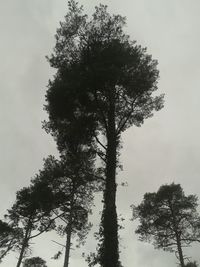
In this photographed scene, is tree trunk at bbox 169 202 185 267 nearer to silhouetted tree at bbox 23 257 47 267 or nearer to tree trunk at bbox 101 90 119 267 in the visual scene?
tree trunk at bbox 101 90 119 267

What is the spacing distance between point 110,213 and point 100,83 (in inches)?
245

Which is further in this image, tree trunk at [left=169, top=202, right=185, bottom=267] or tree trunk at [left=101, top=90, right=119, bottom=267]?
tree trunk at [left=169, top=202, right=185, bottom=267]

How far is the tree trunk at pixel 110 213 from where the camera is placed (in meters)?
12.4

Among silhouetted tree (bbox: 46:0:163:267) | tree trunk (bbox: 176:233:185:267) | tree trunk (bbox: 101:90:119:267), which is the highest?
silhouetted tree (bbox: 46:0:163:267)

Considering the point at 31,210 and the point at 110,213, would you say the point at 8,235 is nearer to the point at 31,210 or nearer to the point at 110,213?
the point at 31,210

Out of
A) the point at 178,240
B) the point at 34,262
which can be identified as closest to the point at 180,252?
the point at 178,240

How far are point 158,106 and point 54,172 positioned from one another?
9247 mm

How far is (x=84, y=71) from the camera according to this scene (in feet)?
52.0

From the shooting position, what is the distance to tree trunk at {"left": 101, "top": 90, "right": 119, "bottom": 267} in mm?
12406

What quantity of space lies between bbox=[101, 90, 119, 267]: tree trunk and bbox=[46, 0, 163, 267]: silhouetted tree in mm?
51

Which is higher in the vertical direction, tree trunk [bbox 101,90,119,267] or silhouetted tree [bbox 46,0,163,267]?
silhouetted tree [bbox 46,0,163,267]

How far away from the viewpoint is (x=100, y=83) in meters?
15.8

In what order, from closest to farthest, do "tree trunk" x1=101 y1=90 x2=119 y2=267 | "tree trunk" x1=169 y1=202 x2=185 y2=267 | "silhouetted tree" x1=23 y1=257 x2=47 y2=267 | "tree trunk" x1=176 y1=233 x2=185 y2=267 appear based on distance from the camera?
"tree trunk" x1=101 y1=90 x2=119 y2=267
"tree trunk" x1=176 y1=233 x2=185 y2=267
"tree trunk" x1=169 y1=202 x2=185 y2=267
"silhouetted tree" x1=23 y1=257 x2=47 y2=267

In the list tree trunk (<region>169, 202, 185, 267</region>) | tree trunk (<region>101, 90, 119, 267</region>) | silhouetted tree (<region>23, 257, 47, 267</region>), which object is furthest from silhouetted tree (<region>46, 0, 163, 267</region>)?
silhouetted tree (<region>23, 257, 47, 267</region>)
